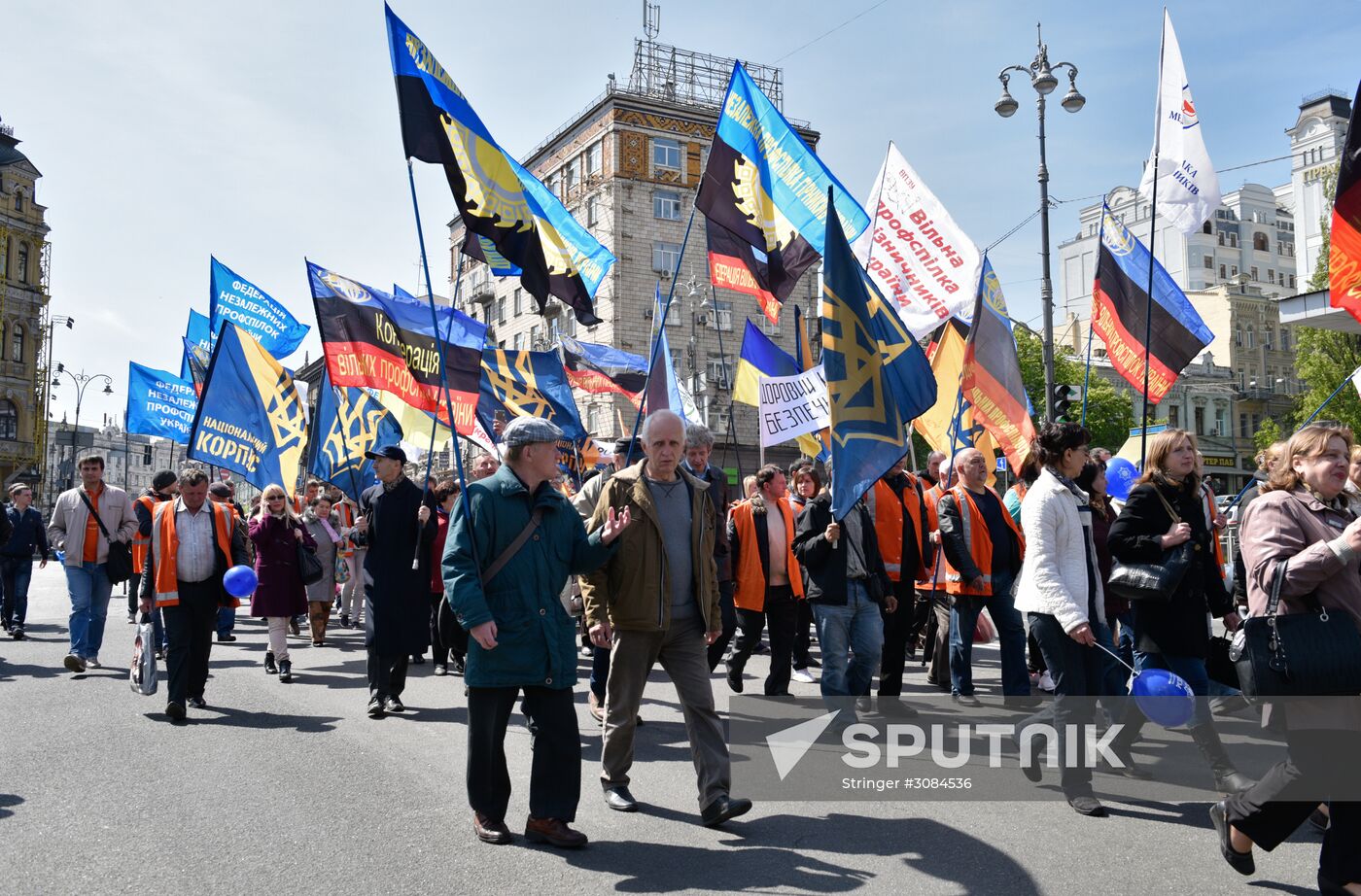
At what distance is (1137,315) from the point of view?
36.5ft

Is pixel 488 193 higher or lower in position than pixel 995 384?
higher

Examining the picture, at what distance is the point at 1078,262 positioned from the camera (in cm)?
8494

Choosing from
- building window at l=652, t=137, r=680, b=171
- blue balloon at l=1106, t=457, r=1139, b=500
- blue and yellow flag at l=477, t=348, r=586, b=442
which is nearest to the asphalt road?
blue balloon at l=1106, t=457, r=1139, b=500

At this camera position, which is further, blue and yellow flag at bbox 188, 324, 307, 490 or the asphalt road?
blue and yellow flag at bbox 188, 324, 307, 490

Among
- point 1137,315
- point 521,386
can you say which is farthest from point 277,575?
point 1137,315

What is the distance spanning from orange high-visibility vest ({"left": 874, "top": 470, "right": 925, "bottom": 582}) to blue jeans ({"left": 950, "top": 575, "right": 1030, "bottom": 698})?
0.51 metres

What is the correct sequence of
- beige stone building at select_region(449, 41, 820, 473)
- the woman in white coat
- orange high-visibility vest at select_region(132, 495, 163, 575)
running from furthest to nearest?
beige stone building at select_region(449, 41, 820, 473), orange high-visibility vest at select_region(132, 495, 163, 575), the woman in white coat

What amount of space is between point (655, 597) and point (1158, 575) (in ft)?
8.12

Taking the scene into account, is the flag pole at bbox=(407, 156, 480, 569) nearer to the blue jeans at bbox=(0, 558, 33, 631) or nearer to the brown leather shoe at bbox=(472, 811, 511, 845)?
the brown leather shoe at bbox=(472, 811, 511, 845)

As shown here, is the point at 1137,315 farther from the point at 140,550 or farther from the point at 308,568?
the point at 140,550

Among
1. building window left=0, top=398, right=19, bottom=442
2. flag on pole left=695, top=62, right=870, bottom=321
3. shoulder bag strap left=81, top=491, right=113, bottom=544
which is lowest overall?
shoulder bag strap left=81, top=491, right=113, bottom=544

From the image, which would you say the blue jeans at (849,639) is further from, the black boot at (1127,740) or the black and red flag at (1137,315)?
the black and red flag at (1137,315)

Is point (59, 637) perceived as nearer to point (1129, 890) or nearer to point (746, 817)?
point (746, 817)

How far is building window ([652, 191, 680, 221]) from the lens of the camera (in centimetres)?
4672
